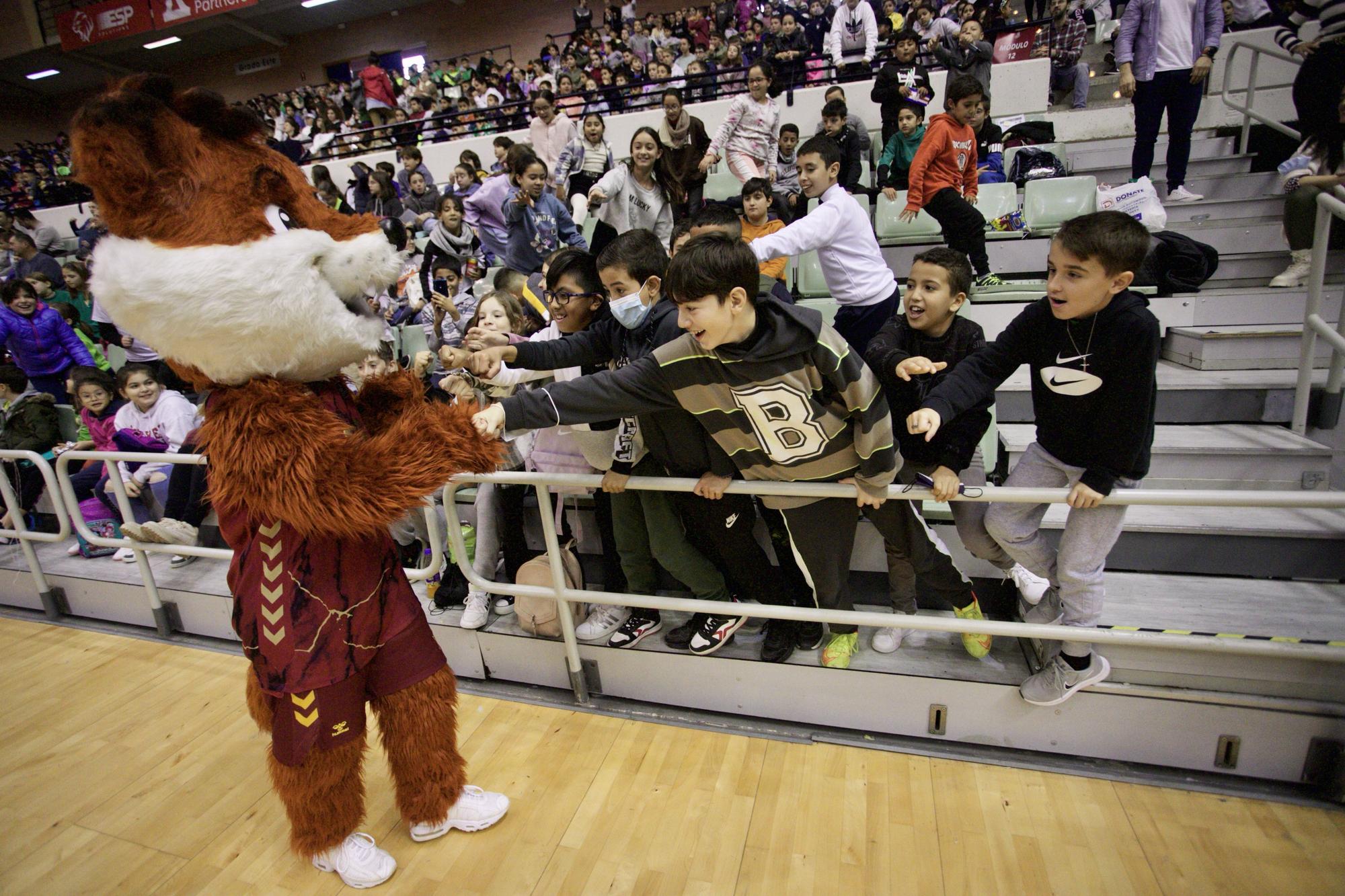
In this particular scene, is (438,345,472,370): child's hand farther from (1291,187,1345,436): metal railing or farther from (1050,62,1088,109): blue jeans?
(1050,62,1088,109): blue jeans

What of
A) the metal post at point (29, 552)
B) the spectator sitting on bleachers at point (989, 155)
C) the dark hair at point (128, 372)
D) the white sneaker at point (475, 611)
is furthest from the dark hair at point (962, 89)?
the metal post at point (29, 552)

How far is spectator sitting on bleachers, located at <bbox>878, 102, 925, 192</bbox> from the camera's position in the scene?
4.47 metres

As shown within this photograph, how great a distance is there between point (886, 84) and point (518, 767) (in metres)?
5.19

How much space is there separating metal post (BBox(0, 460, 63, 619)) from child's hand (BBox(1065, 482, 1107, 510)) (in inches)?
164

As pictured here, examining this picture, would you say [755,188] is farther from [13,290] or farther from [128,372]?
[13,290]

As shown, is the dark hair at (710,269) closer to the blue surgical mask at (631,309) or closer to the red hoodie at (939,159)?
the blue surgical mask at (631,309)

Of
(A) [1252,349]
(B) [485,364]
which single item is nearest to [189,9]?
(B) [485,364]

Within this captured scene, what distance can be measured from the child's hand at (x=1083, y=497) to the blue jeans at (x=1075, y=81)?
6729mm

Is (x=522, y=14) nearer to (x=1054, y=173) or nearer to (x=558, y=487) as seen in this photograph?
(x=1054, y=173)

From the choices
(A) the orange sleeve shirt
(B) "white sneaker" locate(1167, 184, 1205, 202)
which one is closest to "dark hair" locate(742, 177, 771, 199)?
(A) the orange sleeve shirt

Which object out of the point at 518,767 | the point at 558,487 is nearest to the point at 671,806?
the point at 518,767

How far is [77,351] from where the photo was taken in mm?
4812

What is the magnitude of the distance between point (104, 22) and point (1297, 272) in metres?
18.3

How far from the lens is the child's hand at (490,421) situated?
1577 millimetres
